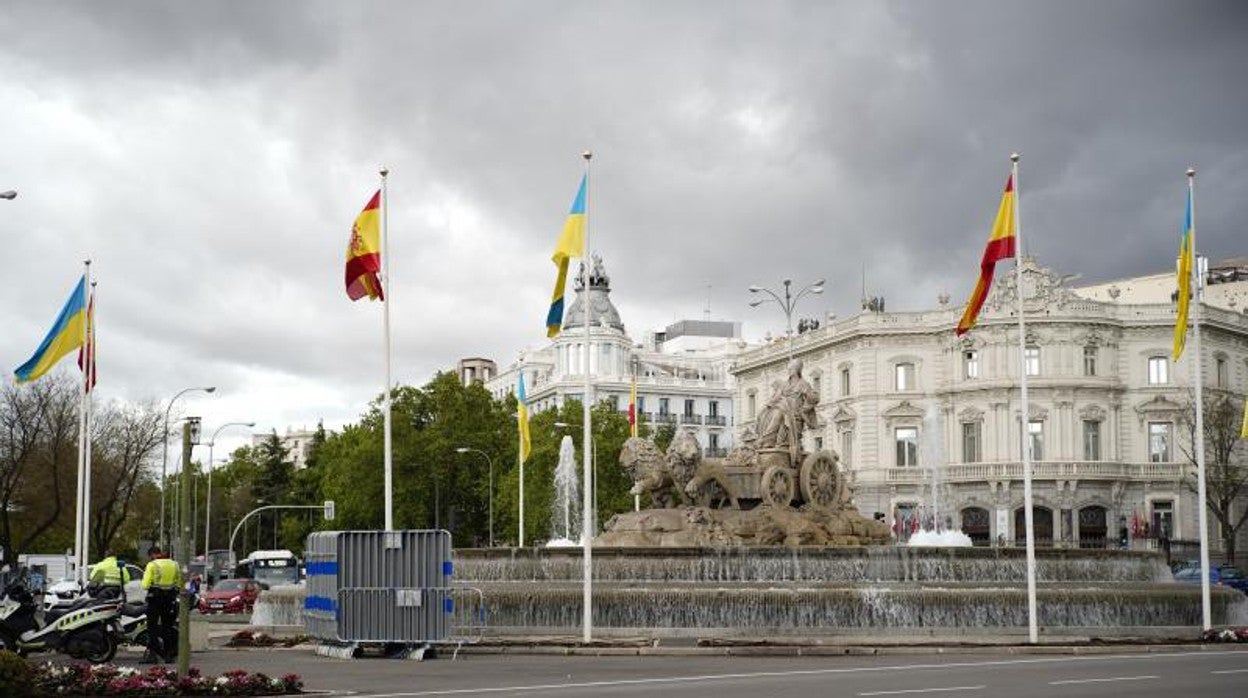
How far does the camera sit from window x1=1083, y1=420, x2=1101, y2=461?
3314 inches

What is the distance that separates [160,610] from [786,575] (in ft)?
46.6

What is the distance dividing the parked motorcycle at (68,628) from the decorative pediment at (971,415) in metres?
67.2

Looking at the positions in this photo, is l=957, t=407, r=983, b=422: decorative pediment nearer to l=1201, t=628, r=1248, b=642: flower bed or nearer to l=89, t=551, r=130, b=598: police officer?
l=1201, t=628, r=1248, b=642: flower bed

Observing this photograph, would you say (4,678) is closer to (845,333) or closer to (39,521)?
(39,521)

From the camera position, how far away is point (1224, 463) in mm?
71625

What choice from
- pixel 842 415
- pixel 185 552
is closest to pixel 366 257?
pixel 185 552

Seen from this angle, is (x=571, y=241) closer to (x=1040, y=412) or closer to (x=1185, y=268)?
(x=1185, y=268)

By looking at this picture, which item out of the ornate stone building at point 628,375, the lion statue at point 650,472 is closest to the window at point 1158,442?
the ornate stone building at point 628,375

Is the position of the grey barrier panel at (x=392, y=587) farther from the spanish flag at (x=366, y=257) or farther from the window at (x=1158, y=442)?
the window at (x=1158, y=442)

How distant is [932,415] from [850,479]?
240 inches

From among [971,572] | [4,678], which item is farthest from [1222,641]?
[4,678]

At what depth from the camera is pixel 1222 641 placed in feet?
91.9

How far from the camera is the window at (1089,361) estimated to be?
279 ft

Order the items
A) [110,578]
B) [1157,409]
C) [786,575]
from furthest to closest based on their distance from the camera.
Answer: [1157,409] < [786,575] < [110,578]
